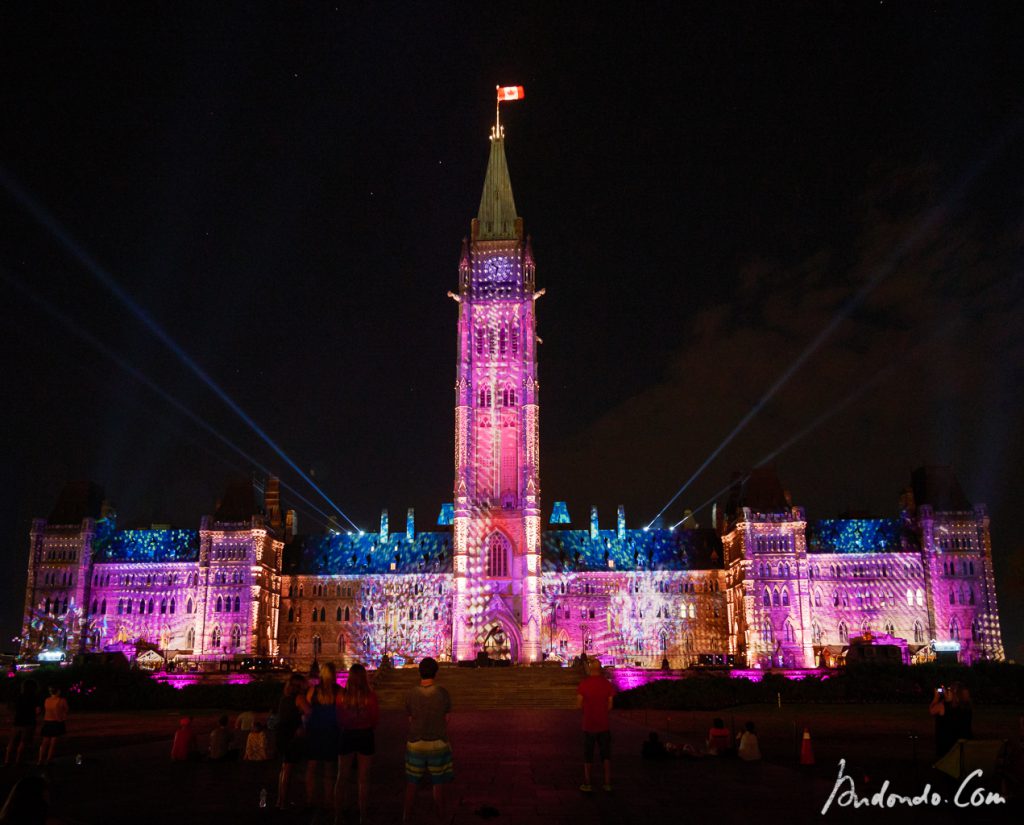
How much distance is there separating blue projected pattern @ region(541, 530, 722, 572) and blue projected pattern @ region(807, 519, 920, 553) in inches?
387

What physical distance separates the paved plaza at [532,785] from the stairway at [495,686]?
82.9 ft

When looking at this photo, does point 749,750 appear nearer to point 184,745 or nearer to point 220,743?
point 220,743

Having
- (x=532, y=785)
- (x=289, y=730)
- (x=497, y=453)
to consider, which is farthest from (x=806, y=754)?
(x=497, y=453)

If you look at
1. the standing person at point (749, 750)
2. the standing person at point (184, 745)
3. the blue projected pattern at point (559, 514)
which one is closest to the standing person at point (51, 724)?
the standing person at point (184, 745)

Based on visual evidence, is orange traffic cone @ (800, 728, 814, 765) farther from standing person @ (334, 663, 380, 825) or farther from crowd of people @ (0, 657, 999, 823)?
standing person @ (334, 663, 380, 825)

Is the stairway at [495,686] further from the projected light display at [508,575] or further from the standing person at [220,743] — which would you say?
the standing person at [220,743]

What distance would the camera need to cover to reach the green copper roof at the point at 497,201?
101 meters

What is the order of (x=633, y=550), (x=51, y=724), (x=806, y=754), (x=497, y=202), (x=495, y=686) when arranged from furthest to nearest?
(x=497, y=202) → (x=633, y=550) → (x=495, y=686) → (x=806, y=754) → (x=51, y=724)

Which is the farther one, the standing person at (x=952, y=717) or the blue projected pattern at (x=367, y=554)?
the blue projected pattern at (x=367, y=554)

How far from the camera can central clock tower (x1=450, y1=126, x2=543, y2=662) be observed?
285ft

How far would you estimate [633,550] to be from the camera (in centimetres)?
9738

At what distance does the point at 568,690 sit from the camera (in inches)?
2315

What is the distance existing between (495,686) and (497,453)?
33796 mm

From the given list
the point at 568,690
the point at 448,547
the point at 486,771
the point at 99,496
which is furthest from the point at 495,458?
the point at 486,771
